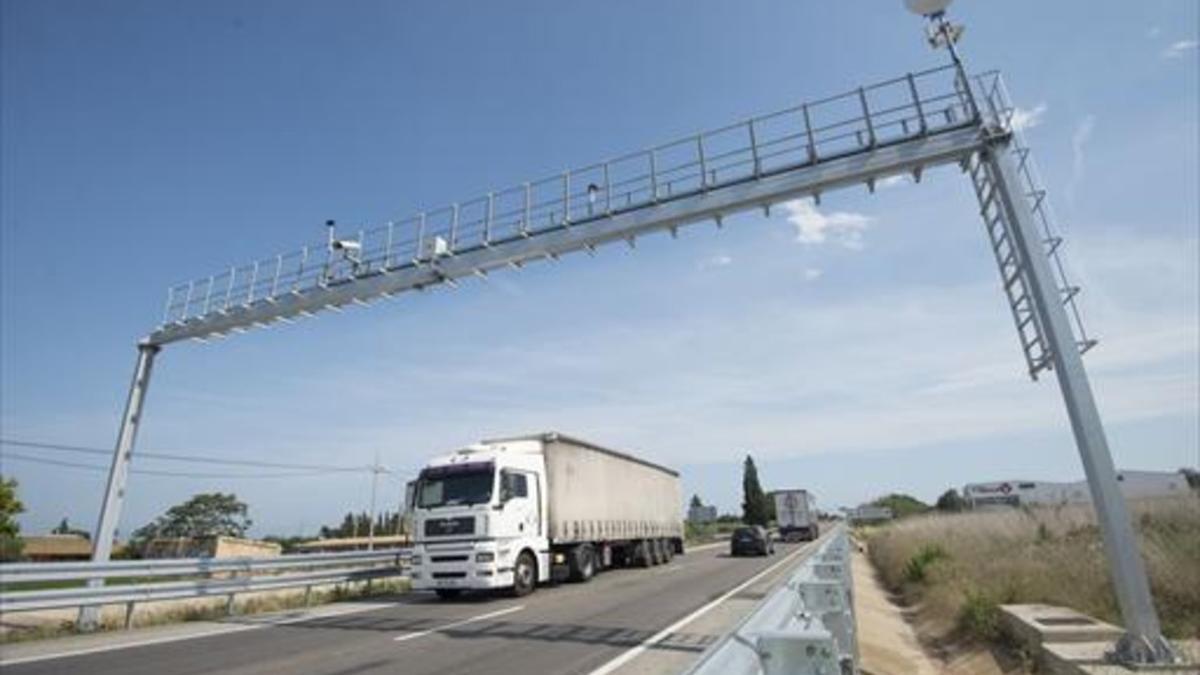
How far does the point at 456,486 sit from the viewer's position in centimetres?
1953

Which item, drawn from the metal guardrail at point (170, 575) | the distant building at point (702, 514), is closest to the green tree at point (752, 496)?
the distant building at point (702, 514)

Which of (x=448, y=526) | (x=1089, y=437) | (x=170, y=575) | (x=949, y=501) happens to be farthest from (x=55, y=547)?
(x=949, y=501)

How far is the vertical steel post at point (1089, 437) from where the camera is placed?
9156mm

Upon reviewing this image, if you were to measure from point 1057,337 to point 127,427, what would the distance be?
20417mm

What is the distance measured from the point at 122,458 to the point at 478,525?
9.24 meters

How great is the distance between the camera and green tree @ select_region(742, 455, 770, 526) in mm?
104938

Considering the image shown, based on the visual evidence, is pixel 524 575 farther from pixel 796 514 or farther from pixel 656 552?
pixel 796 514

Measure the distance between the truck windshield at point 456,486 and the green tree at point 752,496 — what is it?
3530 inches

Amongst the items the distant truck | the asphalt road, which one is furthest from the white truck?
the distant truck

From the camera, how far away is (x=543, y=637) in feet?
40.7

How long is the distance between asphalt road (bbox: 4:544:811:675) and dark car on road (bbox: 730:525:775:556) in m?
20.5

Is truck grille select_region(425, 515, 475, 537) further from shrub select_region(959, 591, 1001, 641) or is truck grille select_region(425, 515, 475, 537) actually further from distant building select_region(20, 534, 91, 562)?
distant building select_region(20, 534, 91, 562)

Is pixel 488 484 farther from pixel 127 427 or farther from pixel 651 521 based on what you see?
pixel 651 521

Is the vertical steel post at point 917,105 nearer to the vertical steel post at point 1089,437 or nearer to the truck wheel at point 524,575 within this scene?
the vertical steel post at point 1089,437
